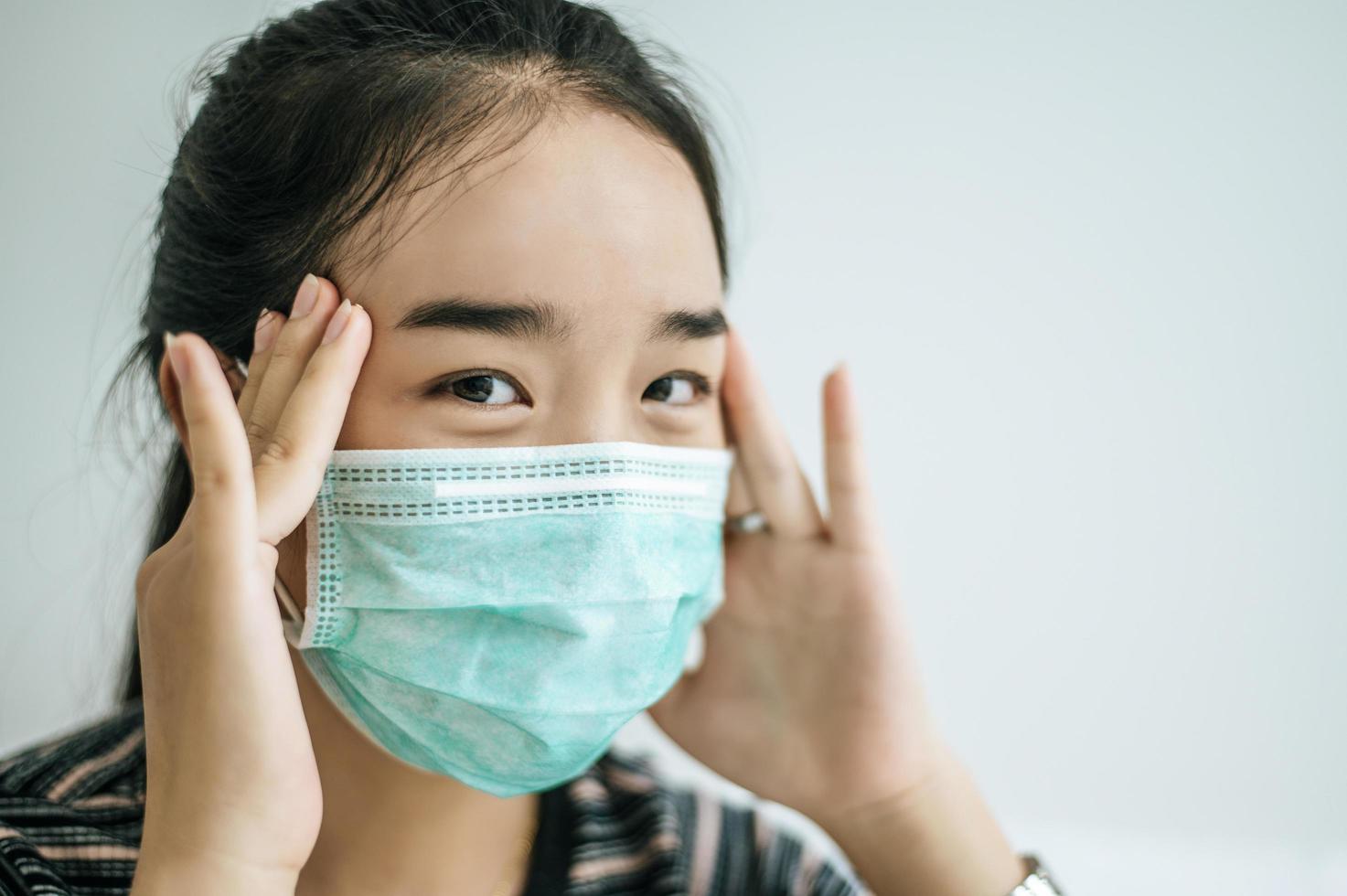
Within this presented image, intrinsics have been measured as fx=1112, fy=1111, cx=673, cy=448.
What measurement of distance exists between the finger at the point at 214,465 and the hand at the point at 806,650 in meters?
0.81

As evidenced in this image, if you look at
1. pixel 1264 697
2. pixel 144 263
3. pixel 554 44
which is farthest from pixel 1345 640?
pixel 144 263

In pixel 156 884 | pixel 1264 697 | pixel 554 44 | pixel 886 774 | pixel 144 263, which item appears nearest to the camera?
pixel 156 884

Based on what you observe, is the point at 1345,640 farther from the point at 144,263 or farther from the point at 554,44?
the point at 144,263

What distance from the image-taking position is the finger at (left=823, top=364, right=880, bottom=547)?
1.74 meters

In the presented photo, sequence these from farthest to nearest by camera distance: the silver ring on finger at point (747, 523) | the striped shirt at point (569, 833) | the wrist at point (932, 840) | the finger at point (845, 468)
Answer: the silver ring on finger at point (747, 523)
the finger at point (845, 468)
the wrist at point (932, 840)
the striped shirt at point (569, 833)

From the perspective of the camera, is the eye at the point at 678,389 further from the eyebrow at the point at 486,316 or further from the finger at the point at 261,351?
the finger at the point at 261,351

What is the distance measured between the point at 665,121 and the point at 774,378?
82cm

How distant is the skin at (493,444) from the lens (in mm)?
1118

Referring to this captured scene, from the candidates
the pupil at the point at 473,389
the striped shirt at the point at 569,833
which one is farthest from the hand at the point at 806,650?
the pupil at the point at 473,389

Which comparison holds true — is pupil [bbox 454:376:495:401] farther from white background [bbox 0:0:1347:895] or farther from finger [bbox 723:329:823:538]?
white background [bbox 0:0:1347:895]

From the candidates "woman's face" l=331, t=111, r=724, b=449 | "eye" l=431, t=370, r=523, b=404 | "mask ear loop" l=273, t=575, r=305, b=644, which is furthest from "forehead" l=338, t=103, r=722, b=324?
"mask ear loop" l=273, t=575, r=305, b=644

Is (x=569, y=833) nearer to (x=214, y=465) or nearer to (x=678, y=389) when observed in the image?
(x=678, y=389)

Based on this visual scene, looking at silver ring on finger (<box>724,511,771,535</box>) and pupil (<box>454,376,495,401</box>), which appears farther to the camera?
silver ring on finger (<box>724,511,771,535</box>)

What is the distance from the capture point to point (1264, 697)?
7.13 feet
